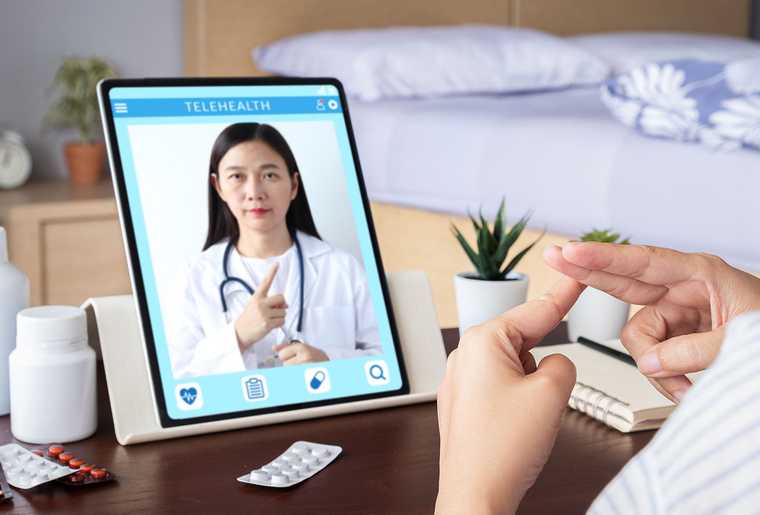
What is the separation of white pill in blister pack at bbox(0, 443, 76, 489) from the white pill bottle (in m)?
0.03

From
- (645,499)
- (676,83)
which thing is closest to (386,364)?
(645,499)

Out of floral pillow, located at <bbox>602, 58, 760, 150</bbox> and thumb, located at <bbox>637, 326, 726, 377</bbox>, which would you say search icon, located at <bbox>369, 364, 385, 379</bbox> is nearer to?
thumb, located at <bbox>637, 326, 726, 377</bbox>

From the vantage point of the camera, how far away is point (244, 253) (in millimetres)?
907

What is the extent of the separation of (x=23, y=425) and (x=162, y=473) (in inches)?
4.8

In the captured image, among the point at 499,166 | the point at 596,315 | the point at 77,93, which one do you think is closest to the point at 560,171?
the point at 499,166

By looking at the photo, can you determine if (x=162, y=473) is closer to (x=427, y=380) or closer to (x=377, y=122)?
(x=427, y=380)

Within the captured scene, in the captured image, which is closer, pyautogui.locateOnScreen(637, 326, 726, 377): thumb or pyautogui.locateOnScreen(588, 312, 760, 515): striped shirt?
pyautogui.locateOnScreen(588, 312, 760, 515): striped shirt

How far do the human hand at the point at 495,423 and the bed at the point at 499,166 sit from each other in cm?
144

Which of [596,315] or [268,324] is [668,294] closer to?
[268,324]

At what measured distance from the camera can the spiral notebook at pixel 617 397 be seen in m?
0.88

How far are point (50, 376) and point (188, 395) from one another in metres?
0.11

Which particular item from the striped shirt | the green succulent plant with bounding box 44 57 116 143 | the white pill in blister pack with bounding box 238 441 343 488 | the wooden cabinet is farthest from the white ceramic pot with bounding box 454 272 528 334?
the green succulent plant with bounding box 44 57 116 143

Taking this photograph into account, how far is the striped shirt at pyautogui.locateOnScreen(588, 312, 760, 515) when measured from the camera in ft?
1.11

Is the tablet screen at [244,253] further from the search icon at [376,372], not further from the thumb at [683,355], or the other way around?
the thumb at [683,355]
